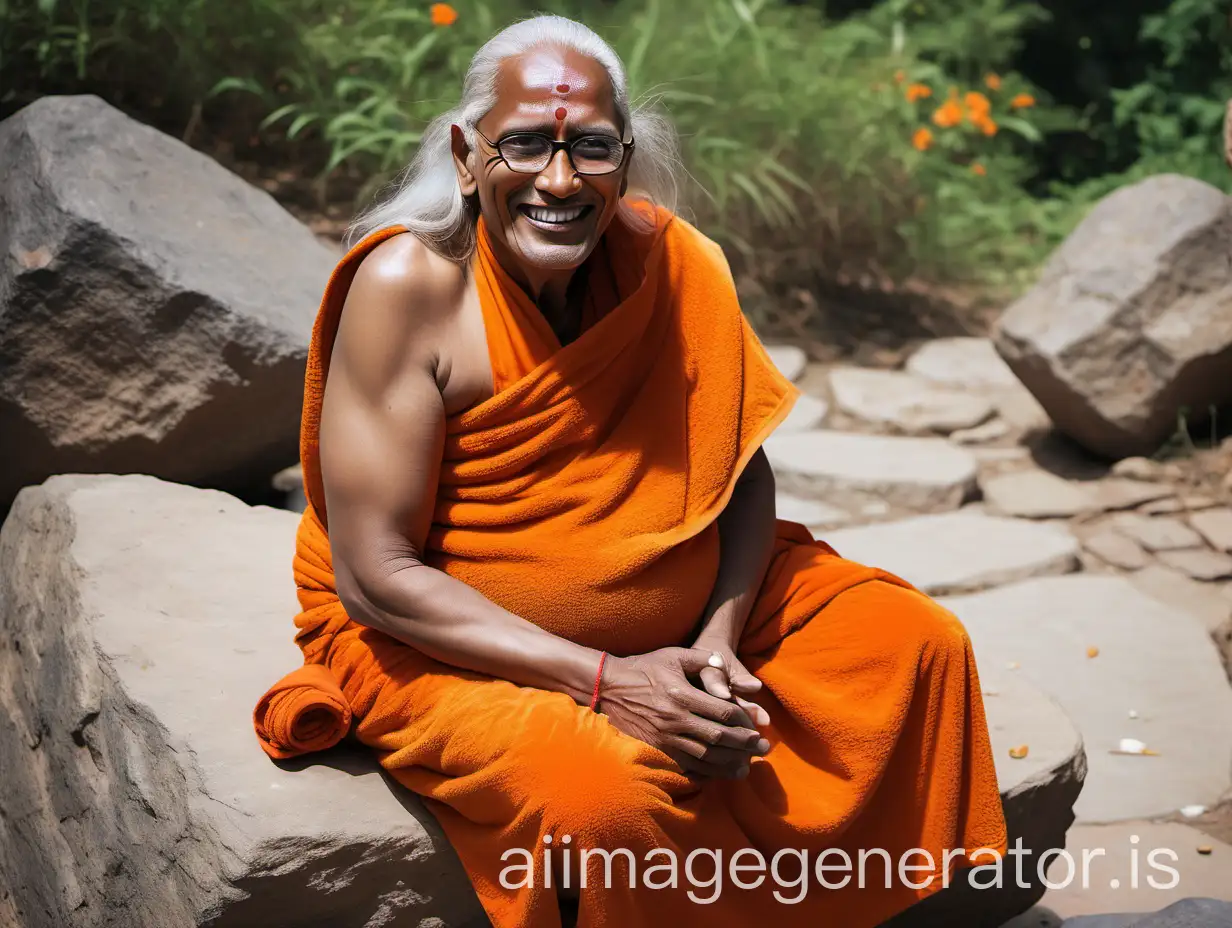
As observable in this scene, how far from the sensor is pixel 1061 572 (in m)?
4.22

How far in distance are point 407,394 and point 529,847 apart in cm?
76

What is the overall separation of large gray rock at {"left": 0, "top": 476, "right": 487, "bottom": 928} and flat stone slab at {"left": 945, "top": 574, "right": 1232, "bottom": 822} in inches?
58.9

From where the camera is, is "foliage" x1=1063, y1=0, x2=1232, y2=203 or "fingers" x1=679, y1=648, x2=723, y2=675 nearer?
"fingers" x1=679, y1=648, x2=723, y2=675

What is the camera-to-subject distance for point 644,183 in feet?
8.30

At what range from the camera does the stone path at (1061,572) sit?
2.95m

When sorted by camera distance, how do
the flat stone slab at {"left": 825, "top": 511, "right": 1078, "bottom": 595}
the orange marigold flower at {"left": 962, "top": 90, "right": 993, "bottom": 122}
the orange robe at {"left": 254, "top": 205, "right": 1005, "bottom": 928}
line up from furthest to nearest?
the orange marigold flower at {"left": 962, "top": 90, "right": 993, "bottom": 122}, the flat stone slab at {"left": 825, "top": 511, "right": 1078, "bottom": 595}, the orange robe at {"left": 254, "top": 205, "right": 1005, "bottom": 928}

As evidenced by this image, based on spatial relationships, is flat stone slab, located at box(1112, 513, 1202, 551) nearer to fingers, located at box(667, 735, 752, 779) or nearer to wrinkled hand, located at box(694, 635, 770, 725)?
wrinkled hand, located at box(694, 635, 770, 725)

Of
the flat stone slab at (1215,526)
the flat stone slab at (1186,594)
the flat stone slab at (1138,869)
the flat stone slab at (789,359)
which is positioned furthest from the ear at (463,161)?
the flat stone slab at (789,359)

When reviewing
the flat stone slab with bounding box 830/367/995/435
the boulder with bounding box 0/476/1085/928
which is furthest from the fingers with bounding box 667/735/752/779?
the flat stone slab with bounding box 830/367/995/435

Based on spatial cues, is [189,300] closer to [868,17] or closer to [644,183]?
[644,183]

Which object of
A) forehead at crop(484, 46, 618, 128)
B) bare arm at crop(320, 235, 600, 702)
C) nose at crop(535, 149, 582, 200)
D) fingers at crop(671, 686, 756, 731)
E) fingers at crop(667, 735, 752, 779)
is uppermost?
forehead at crop(484, 46, 618, 128)

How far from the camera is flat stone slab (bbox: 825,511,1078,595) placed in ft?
13.5

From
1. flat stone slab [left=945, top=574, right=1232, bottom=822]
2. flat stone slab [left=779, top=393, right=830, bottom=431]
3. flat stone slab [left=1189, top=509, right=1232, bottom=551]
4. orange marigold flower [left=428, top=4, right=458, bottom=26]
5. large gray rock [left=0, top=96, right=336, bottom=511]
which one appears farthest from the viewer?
orange marigold flower [left=428, top=4, right=458, bottom=26]

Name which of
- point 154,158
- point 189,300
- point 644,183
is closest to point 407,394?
point 644,183
